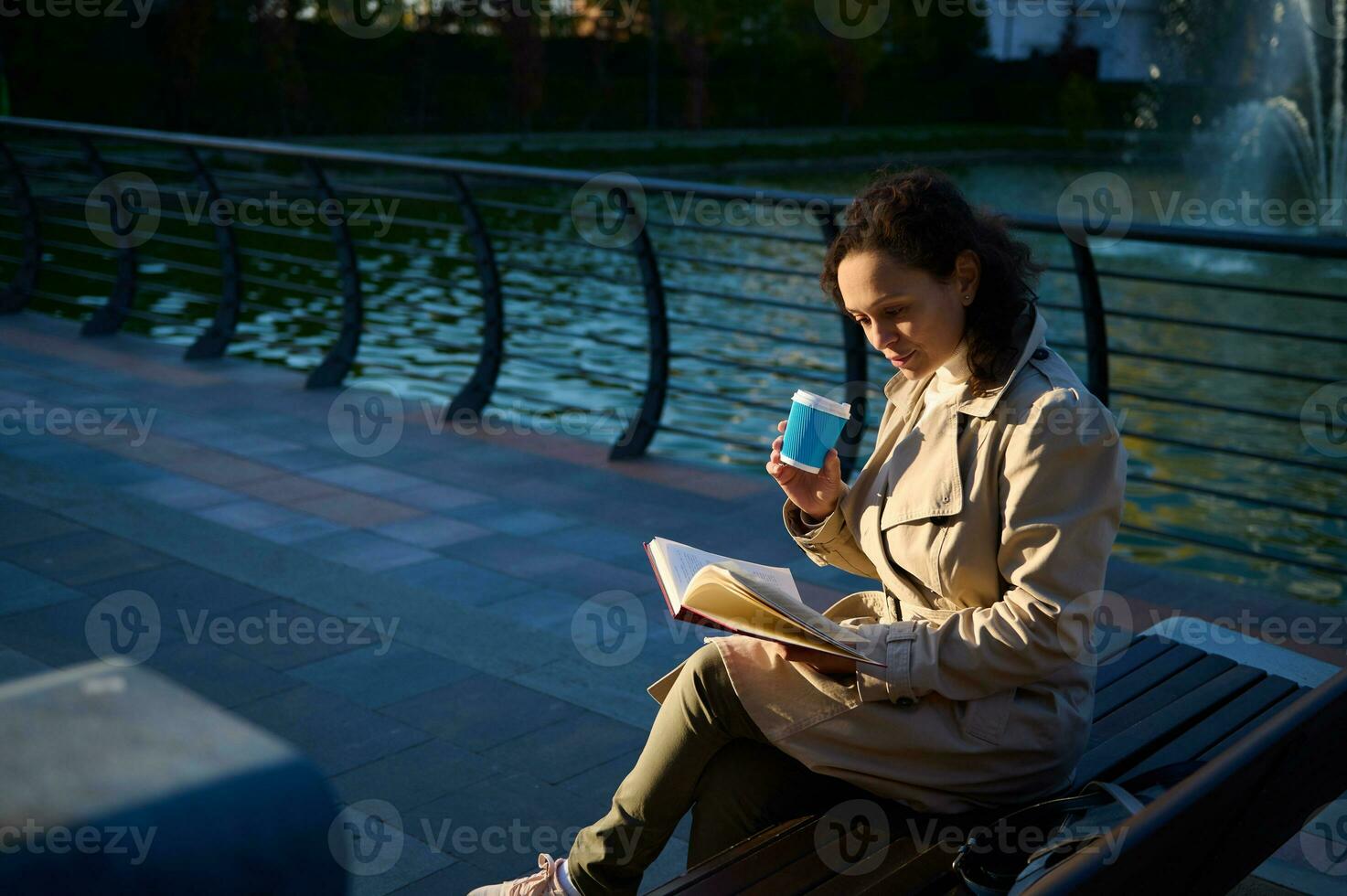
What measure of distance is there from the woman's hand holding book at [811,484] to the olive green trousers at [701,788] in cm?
39

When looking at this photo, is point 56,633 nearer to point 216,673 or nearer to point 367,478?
point 216,673

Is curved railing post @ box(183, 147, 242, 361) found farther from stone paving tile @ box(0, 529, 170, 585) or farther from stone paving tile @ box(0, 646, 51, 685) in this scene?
stone paving tile @ box(0, 646, 51, 685)

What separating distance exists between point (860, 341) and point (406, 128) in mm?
33382

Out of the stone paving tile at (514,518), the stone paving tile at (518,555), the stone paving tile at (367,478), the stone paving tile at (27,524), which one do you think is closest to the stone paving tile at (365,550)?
the stone paving tile at (518,555)

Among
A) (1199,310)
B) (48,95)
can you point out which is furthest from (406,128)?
(1199,310)

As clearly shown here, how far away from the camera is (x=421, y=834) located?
10.6 ft

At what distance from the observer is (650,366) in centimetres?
677

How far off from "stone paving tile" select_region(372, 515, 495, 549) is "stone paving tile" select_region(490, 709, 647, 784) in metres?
1.77

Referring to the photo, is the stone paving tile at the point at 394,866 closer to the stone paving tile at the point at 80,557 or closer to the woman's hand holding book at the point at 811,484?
the woman's hand holding book at the point at 811,484

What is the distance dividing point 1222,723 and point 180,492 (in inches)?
184

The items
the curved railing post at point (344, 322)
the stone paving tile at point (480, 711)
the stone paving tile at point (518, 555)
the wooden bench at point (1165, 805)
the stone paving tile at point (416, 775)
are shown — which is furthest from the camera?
the curved railing post at point (344, 322)

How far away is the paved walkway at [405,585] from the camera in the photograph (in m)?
3.56

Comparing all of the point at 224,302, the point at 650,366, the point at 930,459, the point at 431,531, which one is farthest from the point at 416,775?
the point at 224,302

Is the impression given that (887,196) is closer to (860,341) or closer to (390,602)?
(390,602)
